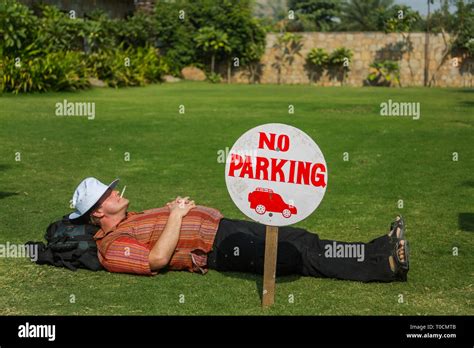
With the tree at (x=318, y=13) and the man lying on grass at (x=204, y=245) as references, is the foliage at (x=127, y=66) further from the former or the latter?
the tree at (x=318, y=13)

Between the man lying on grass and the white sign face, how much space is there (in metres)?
0.77

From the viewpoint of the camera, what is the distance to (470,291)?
5824 mm

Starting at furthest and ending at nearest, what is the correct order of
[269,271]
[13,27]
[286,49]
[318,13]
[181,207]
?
[318,13], [286,49], [13,27], [181,207], [269,271]

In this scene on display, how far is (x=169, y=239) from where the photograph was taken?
19.0 feet

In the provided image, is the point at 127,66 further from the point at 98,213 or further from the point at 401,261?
the point at 401,261

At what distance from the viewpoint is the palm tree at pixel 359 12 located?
176ft

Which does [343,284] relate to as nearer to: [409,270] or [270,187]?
[409,270]

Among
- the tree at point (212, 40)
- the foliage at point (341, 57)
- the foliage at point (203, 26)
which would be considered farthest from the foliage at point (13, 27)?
the foliage at point (341, 57)

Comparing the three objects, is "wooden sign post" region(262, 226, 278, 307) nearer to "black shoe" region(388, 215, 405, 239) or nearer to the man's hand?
the man's hand

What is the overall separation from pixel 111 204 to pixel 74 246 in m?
0.50

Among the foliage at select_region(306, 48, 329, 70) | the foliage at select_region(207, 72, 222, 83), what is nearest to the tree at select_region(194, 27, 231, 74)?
the foliage at select_region(207, 72, 222, 83)

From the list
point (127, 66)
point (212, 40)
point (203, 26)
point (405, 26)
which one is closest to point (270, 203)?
point (127, 66)
